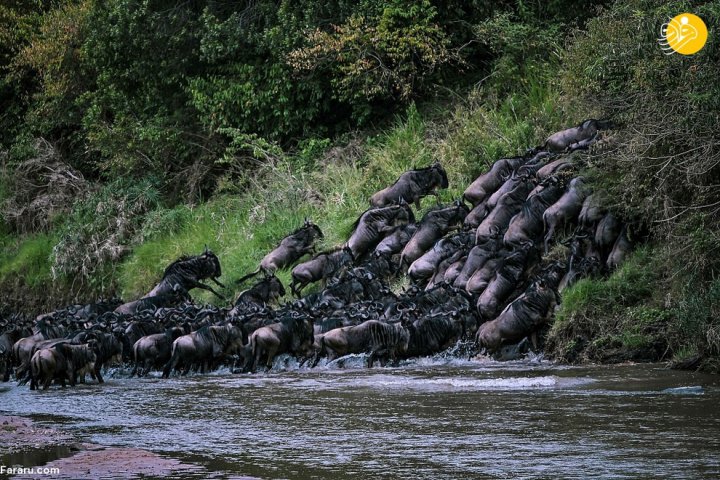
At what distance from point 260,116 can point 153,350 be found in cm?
1340

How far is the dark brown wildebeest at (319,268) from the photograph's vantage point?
2031 cm

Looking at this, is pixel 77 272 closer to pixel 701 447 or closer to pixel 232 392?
pixel 232 392

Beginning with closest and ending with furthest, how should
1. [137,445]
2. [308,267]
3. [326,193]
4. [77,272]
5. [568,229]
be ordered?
[137,445]
[568,229]
[308,267]
[326,193]
[77,272]

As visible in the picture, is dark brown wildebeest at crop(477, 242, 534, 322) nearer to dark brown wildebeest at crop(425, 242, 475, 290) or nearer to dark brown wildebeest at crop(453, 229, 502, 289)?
dark brown wildebeest at crop(453, 229, 502, 289)

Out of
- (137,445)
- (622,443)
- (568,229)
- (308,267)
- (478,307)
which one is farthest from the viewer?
(308,267)

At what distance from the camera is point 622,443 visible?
810 centimetres

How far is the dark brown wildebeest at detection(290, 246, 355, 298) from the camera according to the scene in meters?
20.3

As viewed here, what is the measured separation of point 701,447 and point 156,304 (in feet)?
45.5

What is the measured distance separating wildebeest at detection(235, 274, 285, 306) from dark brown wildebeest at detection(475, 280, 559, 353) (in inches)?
214

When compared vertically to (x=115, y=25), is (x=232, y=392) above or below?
below

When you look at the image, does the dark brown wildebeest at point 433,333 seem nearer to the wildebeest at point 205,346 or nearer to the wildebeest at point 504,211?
the wildebeest at point 205,346

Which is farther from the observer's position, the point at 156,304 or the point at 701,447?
the point at 156,304

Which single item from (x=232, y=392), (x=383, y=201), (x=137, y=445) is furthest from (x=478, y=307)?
(x=137, y=445)
